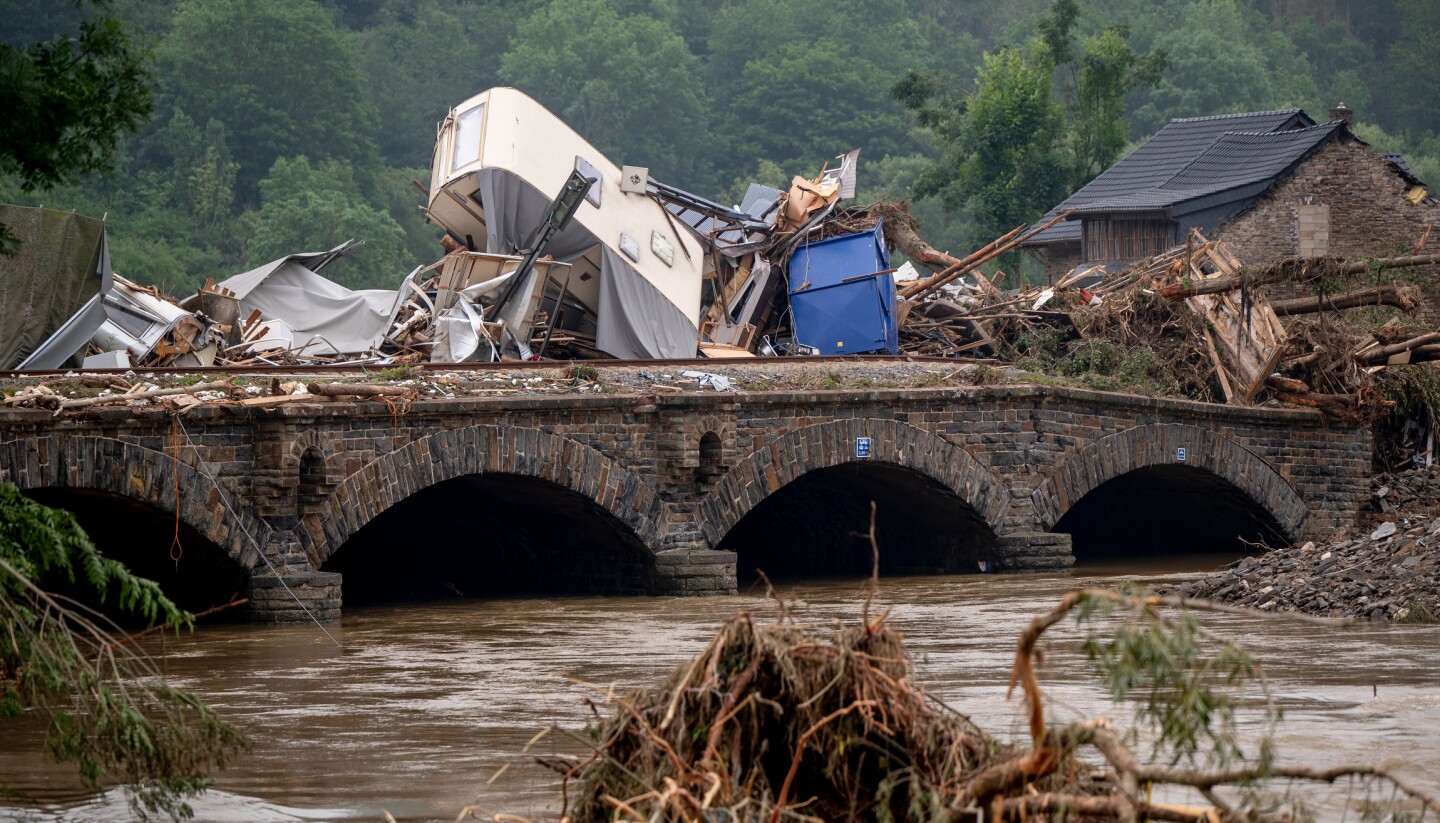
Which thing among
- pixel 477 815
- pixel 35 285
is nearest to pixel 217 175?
pixel 35 285

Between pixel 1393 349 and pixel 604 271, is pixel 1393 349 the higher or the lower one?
the lower one

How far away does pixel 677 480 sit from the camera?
19344 mm

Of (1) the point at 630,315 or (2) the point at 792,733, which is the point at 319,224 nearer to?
(1) the point at 630,315

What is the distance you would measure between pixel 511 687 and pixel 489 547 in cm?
950

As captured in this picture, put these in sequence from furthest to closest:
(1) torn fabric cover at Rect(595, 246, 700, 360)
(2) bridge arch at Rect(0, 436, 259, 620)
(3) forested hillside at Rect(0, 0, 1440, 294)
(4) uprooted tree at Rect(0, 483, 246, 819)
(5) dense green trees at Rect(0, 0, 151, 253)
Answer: (3) forested hillside at Rect(0, 0, 1440, 294)
(1) torn fabric cover at Rect(595, 246, 700, 360)
(2) bridge arch at Rect(0, 436, 259, 620)
(5) dense green trees at Rect(0, 0, 151, 253)
(4) uprooted tree at Rect(0, 483, 246, 819)

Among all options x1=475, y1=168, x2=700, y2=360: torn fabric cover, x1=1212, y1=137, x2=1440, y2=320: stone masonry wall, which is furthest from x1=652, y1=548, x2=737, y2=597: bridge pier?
x1=1212, y1=137, x2=1440, y2=320: stone masonry wall

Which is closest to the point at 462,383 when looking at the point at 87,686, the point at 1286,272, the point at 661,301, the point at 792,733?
the point at 661,301

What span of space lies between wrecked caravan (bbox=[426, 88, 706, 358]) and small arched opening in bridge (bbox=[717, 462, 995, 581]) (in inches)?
99.5

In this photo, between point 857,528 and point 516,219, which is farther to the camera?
point 857,528

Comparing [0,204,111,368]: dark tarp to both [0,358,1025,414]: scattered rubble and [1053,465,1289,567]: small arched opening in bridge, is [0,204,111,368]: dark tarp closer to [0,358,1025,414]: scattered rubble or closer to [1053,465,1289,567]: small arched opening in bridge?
[0,358,1025,414]: scattered rubble

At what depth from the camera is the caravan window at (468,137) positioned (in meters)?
22.6

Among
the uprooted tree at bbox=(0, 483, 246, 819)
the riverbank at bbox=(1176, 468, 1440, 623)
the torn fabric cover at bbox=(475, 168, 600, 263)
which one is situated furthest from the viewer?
the torn fabric cover at bbox=(475, 168, 600, 263)

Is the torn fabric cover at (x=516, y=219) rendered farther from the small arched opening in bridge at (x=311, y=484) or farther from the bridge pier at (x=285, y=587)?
the bridge pier at (x=285, y=587)

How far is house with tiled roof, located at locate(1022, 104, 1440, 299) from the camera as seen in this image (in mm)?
33969
